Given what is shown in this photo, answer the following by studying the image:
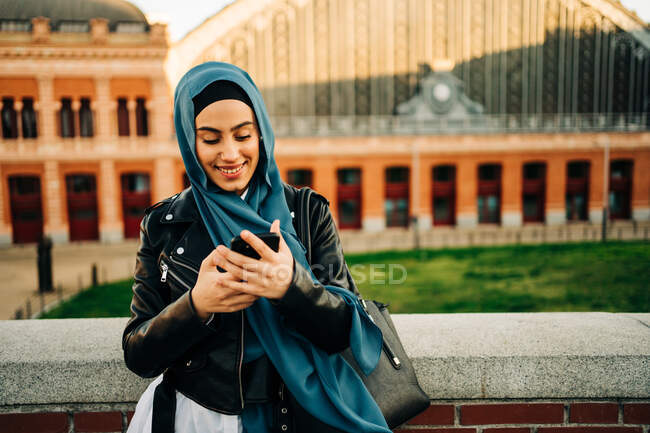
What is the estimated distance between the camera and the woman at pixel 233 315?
142 cm

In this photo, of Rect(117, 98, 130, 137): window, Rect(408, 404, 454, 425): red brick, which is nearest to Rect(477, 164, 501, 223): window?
Rect(117, 98, 130, 137): window

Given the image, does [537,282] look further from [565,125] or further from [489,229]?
[565,125]

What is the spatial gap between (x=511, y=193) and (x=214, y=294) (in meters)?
30.2

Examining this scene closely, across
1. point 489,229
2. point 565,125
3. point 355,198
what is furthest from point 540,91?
point 355,198

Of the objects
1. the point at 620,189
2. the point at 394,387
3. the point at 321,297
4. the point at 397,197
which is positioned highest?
the point at 321,297

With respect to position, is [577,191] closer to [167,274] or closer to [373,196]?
[373,196]

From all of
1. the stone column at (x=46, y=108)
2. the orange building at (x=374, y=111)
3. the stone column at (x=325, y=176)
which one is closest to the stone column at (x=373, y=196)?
the orange building at (x=374, y=111)

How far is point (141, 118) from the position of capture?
25875 millimetres

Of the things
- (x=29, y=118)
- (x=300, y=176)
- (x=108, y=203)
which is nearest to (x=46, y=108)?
(x=29, y=118)

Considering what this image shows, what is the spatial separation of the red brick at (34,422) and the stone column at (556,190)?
3128 centimetres

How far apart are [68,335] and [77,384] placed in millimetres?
399

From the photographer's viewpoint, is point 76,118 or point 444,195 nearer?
point 76,118

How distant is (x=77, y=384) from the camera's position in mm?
1924

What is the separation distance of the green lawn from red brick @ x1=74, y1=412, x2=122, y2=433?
862 cm
